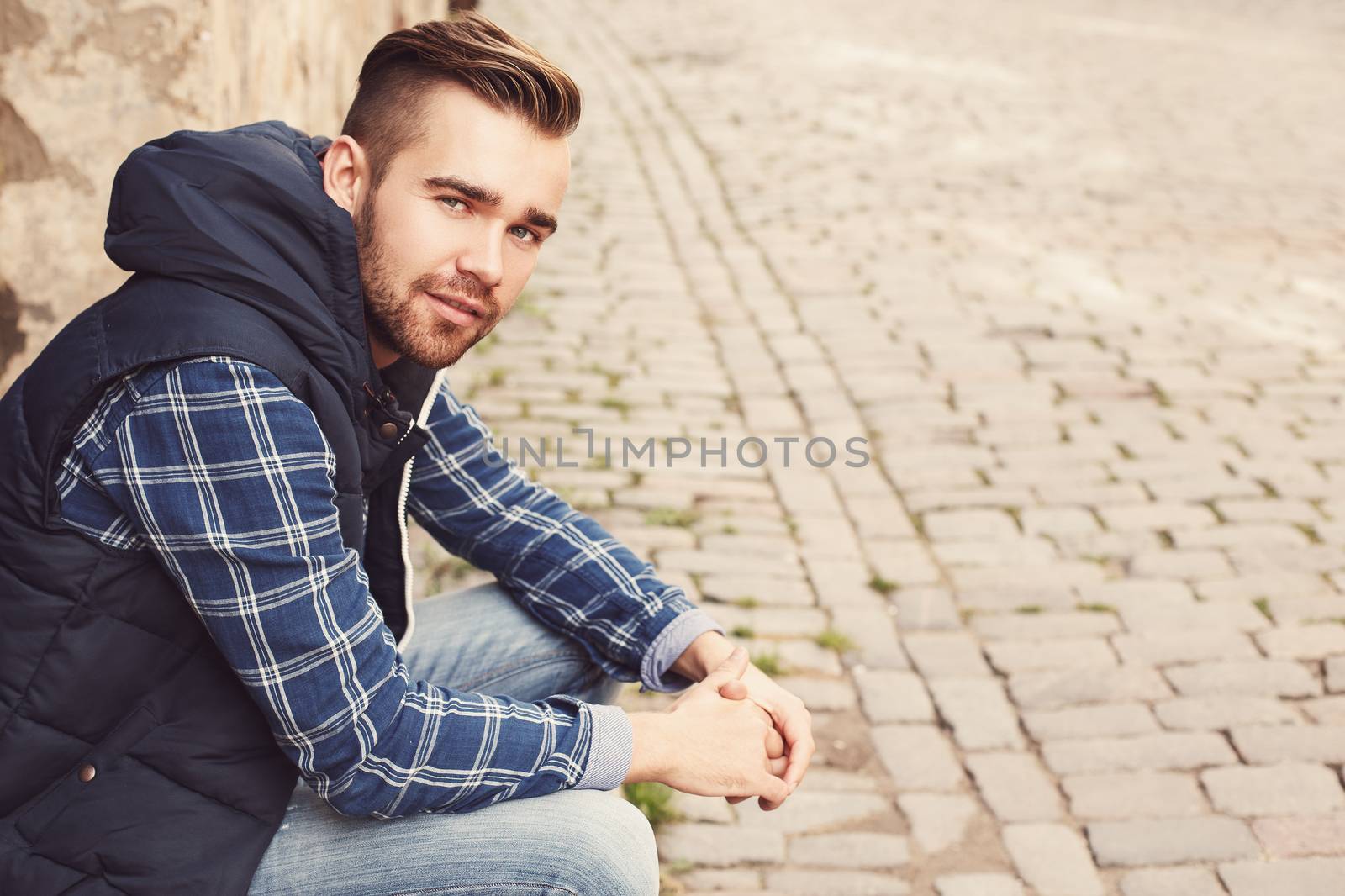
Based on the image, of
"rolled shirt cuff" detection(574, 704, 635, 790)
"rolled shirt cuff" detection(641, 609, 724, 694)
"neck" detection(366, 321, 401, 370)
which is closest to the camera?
"rolled shirt cuff" detection(574, 704, 635, 790)

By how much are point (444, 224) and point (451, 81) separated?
232mm

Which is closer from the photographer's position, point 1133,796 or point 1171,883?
point 1171,883

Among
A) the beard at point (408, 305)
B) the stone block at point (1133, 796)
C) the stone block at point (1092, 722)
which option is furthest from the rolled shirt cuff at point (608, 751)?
the stone block at point (1092, 722)

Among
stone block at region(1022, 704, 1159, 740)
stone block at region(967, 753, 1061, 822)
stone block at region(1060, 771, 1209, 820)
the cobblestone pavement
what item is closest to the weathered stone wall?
the cobblestone pavement

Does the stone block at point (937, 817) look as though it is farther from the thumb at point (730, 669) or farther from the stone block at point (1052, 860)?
the thumb at point (730, 669)

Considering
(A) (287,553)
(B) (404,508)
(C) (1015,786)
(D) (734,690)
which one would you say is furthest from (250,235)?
(C) (1015,786)

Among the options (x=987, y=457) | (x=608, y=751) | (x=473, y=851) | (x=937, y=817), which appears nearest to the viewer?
(x=473, y=851)

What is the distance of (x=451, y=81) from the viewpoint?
2.15m

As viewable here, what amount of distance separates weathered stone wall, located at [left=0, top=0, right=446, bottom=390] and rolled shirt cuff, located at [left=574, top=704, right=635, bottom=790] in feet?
7.05

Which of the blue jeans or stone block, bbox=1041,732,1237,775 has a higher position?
the blue jeans

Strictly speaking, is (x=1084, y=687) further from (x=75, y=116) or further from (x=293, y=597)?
(x=75, y=116)

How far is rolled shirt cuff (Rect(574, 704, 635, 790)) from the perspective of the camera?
80.4 inches

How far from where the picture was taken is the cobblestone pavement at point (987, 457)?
9.95 feet

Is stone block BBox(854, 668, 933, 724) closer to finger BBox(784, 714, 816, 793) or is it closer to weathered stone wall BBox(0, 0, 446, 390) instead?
finger BBox(784, 714, 816, 793)
